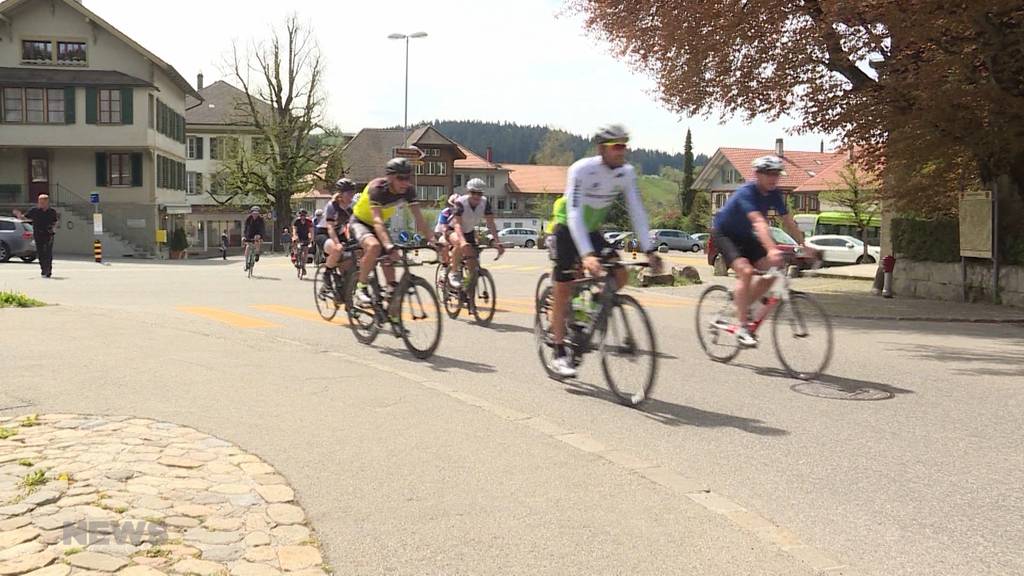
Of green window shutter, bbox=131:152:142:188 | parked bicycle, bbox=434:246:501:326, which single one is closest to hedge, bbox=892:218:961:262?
parked bicycle, bbox=434:246:501:326

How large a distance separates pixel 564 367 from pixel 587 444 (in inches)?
72.1

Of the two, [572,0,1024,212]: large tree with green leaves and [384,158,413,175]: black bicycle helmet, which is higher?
[572,0,1024,212]: large tree with green leaves

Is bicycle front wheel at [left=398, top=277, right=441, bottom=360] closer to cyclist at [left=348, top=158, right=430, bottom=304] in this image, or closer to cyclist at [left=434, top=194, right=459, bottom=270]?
cyclist at [left=348, top=158, right=430, bottom=304]

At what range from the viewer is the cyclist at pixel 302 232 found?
72.4 feet

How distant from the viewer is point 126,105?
4459cm

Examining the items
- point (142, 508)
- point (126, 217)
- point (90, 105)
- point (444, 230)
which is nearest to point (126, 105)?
point (90, 105)

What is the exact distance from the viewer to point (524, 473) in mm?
4988

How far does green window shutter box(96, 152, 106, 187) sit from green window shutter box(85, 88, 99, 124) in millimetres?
1996

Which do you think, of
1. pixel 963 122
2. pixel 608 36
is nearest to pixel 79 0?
pixel 608 36

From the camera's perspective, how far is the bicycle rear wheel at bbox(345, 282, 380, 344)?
979 cm

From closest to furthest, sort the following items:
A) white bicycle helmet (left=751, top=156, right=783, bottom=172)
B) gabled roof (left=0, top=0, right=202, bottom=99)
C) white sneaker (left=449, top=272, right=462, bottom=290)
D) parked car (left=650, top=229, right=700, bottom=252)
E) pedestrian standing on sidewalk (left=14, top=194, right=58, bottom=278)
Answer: white bicycle helmet (left=751, top=156, right=783, bottom=172), white sneaker (left=449, top=272, right=462, bottom=290), pedestrian standing on sidewalk (left=14, top=194, right=58, bottom=278), gabled roof (left=0, top=0, right=202, bottom=99), parked car (left=650, top=229, right=700, bottom=252)

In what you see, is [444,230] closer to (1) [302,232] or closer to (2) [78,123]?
(1) [302,232]

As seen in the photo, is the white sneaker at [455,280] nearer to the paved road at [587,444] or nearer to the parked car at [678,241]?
the paved road at [587,444]

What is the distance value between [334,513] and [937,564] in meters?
2.54
